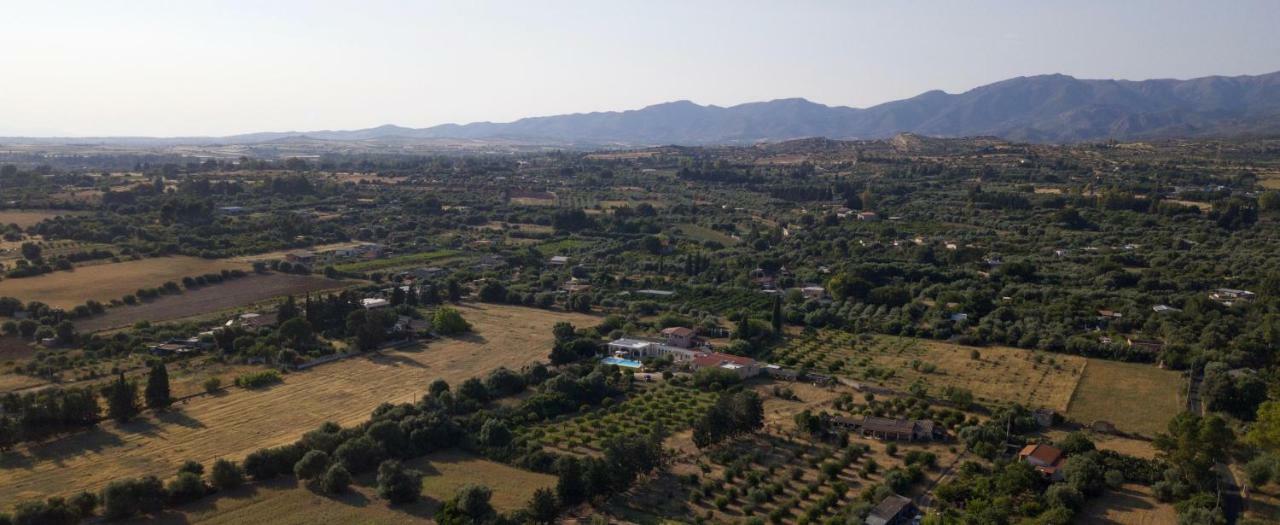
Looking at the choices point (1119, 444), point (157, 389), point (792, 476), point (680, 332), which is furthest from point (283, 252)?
point (1119, 444)

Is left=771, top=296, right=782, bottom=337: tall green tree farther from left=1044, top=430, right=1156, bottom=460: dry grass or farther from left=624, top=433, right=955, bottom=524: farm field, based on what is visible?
left=1044, top=430, right=1156, bottom=460: dry grass

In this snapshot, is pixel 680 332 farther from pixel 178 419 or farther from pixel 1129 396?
pixel 178 419

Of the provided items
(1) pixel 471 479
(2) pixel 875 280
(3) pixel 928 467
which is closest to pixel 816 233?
(2) pixel 875 280

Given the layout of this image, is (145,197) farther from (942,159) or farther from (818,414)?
(942,159)

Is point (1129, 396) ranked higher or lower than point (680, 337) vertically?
lower

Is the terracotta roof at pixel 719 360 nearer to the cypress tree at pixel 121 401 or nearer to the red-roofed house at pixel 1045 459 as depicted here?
the red-roofed house at pixel 1045 459

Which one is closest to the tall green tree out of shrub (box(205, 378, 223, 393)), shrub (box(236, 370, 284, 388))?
shrub (box(236, 370, 284, 388))
